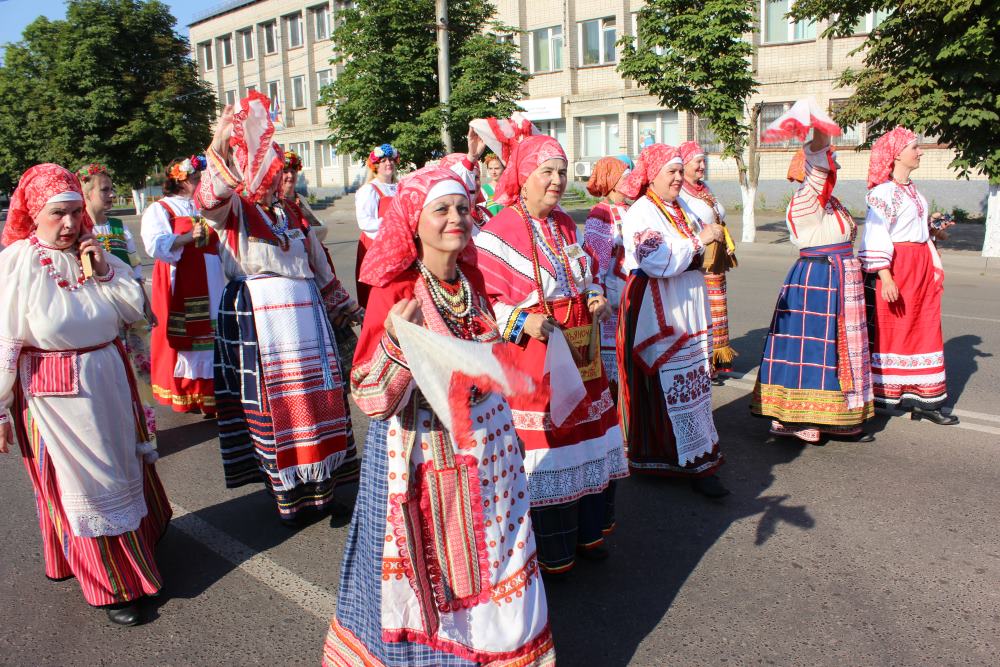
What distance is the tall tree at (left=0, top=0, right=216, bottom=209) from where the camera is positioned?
3244cm

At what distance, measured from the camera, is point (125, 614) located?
3580 millimetres

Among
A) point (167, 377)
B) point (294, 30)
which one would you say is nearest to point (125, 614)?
point (167, 377)

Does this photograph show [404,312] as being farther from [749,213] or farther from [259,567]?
[749,213]

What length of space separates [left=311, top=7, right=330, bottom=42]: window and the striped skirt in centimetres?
4110

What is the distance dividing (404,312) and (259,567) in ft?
7.02

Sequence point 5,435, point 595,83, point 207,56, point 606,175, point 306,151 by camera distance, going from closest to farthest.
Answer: point 5,435 < point 606,175 < point 595,83 < point 306,151 < point 207,56

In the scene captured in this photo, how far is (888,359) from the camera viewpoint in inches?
237

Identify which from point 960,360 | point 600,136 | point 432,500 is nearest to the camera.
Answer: point 432,500

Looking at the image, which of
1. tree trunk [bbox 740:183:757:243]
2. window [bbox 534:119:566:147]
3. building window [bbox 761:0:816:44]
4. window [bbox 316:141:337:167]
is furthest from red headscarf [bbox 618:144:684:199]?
window [bbox 316:141:337:167]

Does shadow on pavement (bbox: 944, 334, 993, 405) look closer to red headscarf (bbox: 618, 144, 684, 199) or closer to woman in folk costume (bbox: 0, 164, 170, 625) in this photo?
red headscarf (bbox: 618, 144, 684, 199)

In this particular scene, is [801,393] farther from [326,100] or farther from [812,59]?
[812,59]

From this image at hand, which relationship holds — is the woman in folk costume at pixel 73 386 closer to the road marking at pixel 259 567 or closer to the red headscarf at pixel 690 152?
the road marking at pixel 259 567

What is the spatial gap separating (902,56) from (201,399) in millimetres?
11576

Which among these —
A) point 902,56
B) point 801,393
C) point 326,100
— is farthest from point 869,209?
point 326,100
